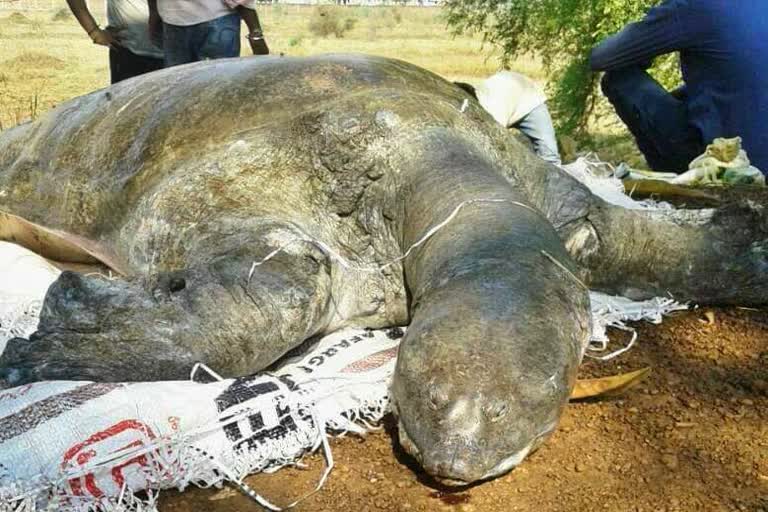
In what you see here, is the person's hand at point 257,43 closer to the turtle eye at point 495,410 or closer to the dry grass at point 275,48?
the dry grass at point 275,48

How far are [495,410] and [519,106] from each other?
12.0 ft

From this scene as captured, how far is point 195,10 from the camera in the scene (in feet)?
17.3

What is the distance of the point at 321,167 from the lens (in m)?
2.94

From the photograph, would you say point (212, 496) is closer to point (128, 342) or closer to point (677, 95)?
point (128, 342)

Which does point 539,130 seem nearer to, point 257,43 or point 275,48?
point 257,43

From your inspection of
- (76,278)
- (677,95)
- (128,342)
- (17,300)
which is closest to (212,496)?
(128,342)

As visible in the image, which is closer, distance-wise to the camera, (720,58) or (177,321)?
(177,321)

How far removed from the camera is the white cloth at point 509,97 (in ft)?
17.0

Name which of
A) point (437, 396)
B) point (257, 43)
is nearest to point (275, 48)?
point (257, 43)

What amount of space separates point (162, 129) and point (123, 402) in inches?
63.8

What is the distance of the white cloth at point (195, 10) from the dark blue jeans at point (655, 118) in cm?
270

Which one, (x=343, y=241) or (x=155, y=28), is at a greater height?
(x=155, y=28)

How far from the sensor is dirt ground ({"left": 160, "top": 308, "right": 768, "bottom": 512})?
197 centimetres

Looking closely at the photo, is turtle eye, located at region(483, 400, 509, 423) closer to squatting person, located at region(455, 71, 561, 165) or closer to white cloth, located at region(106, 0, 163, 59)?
squatting person, located at region(455, 71, 561, 165)
